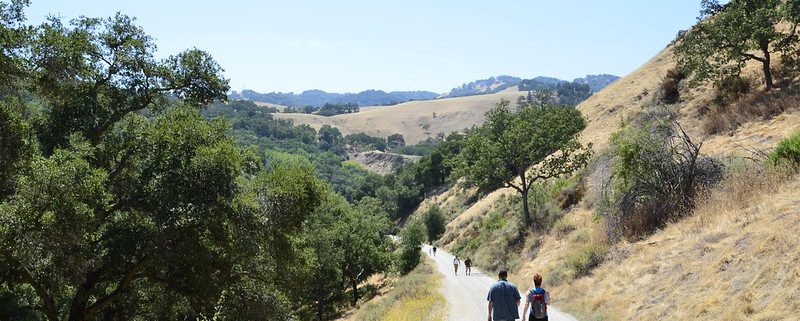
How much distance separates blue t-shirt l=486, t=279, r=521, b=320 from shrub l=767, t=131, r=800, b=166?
34.1 ft

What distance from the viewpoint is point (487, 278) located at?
30.8 m

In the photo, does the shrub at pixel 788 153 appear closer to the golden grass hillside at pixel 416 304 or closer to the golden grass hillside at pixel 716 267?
the golden grass hillside at pixel 716 267

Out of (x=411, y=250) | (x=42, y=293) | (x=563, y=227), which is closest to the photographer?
(x=42, y=293)

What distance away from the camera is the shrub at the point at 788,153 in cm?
1506

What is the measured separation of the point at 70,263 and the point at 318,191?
25.1 ft

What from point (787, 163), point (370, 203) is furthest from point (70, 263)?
point (370, 203)

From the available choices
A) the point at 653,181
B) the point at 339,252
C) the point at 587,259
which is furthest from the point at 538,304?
the point at 339,252

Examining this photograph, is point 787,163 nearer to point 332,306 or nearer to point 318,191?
point 318,191

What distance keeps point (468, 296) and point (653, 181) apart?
982cm

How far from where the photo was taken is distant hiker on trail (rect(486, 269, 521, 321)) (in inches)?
416

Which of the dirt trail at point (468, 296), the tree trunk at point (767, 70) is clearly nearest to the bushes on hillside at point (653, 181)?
the dirt trail at point (468, 296)

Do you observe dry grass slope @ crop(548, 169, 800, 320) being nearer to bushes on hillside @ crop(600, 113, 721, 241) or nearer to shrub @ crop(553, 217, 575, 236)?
bushes on hillside @ crop(600, 113, 721, 241)

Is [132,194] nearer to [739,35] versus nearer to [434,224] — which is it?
[739,35]

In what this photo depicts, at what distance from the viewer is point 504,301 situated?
35.0 feet
